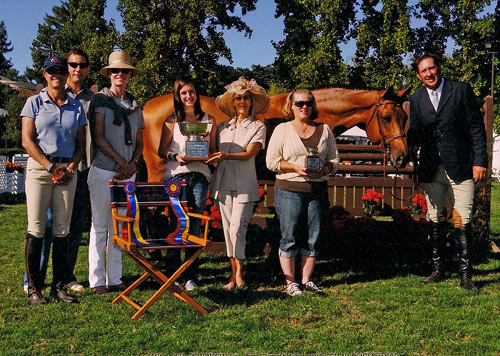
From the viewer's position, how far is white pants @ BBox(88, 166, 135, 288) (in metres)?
4.92

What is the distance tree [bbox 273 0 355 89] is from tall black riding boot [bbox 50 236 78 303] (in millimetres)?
21490

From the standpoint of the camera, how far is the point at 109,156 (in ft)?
16.0

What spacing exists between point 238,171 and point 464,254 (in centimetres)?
260

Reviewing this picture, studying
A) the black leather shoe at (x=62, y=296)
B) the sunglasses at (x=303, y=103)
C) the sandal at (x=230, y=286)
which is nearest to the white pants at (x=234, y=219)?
the sandal at (x=230, y=286)

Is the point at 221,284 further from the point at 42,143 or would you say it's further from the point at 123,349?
the point at 42,143

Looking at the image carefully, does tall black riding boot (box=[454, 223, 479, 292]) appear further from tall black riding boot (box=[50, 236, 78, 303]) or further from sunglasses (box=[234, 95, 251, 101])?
tall black riding boot (box=[50, 236, 78, 303])

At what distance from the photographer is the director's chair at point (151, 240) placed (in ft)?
14.1

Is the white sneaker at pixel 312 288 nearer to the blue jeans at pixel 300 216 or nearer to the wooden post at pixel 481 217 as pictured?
the blue jeans at pixel 300 216

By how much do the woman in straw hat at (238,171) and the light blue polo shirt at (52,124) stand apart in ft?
4.86

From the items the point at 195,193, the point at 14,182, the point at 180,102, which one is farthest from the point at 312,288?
the point at 14,182

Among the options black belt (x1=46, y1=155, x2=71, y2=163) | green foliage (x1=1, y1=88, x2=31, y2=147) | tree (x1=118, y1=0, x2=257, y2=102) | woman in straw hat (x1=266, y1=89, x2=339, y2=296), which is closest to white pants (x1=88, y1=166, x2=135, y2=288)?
black belt (x1=46, y1=155, x2=71, y2=163)

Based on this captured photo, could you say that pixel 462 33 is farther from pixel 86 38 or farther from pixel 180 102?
pixel 180 102

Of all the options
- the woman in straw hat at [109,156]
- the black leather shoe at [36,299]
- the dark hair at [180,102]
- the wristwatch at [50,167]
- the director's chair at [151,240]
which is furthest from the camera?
the dark hair at [180,102]

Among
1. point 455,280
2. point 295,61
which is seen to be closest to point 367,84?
point 295,61
